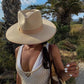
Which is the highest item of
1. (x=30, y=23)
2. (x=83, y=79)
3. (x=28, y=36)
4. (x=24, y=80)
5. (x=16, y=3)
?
(x=16, y=3)

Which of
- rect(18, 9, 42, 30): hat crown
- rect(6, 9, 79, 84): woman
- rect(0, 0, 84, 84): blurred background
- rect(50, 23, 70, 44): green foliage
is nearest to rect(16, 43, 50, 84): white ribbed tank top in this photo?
rect(6, 9, 79, 84): woman

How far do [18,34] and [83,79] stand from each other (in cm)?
355

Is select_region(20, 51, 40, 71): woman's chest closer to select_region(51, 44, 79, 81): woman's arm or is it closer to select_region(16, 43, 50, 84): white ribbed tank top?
select_region(16, 43, 50, 84): white ribbed tank top

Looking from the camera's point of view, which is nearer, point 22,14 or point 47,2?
point 22,14

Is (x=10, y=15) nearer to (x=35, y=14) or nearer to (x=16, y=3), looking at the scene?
(x=16, y=3)

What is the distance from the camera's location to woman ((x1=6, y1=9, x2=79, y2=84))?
3.96ft

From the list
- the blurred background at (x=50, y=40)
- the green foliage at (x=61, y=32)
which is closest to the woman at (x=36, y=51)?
the blurred background at (x=50, y=40)

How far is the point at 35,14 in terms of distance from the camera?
121cm

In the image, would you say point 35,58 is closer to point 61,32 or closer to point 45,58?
point 45,58

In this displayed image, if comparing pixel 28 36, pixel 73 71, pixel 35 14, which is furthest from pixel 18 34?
pixel 73 71

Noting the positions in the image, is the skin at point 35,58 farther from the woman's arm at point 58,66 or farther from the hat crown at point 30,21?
the hat crown at point 30,21

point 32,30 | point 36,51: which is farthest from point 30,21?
point 36,51

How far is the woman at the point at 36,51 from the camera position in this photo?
121cm

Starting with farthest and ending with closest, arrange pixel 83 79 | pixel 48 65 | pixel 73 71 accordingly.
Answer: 1. pixel 83 79
2. pixel 48 65
3. pixel 73 71
